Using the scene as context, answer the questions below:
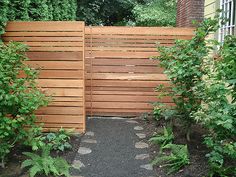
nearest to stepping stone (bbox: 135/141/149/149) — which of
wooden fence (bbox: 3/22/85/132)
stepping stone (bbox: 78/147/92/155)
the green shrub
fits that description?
stepping stone (bbox: 78/147/92/155)

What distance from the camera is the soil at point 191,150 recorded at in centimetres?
442

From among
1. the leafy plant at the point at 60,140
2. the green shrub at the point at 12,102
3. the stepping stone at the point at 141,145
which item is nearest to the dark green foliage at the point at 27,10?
the green shrub at the point at 12,102

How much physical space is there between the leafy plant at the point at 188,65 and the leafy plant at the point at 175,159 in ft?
2.40

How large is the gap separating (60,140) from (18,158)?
80cm

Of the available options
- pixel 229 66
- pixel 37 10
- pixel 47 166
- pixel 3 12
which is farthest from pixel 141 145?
pixel 37 10

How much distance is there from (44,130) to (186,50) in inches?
114

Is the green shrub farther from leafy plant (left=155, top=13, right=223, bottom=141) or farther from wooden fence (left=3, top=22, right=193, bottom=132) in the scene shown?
wooden fence (left=3, top=22, right=193, bottom=132)

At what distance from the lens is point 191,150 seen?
508 cm

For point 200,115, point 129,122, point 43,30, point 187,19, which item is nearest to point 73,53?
point 43,30

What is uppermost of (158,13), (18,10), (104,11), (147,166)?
(104,11)

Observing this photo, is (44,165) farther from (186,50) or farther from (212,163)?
(186,50)

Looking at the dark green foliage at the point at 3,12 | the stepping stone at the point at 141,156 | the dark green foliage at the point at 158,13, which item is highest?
the dark green foliage at the point at 158,13

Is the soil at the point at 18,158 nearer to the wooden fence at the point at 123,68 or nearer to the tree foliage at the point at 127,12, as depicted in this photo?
the wooden fence at the point at 123,68

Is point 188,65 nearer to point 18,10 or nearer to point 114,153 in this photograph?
point 114,153
